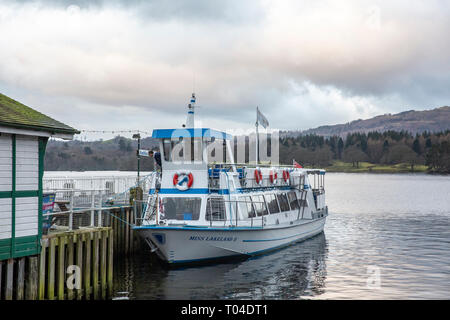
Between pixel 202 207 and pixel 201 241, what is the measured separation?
1686mm

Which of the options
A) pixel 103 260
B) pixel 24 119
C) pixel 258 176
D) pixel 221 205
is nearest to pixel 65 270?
pixel 103 260

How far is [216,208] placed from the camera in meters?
23.2

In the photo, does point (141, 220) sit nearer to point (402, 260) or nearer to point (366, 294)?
point (366, 294)

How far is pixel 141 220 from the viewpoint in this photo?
80.0ft

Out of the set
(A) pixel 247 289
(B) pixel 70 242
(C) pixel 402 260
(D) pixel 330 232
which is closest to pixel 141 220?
(A) pixel 247 289

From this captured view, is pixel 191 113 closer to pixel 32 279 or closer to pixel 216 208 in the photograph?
pixel 216 208

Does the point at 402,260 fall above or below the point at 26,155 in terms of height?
below

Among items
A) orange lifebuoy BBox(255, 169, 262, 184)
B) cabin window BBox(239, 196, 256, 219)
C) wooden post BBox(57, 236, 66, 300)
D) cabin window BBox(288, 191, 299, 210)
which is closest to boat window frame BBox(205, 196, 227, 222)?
cabin window BBox(239, 196, 256, 219)

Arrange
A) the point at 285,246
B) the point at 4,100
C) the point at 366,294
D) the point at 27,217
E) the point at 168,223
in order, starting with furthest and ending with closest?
1. the point at 285,246
2. the point at 168,223
3. the point at 366,294
4. the point at 4,100
5. the point at 27,217

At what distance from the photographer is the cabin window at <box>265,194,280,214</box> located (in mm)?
27016

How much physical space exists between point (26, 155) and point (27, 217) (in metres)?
1.80

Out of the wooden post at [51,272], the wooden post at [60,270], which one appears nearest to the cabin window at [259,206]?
the wooden post at [60,270]

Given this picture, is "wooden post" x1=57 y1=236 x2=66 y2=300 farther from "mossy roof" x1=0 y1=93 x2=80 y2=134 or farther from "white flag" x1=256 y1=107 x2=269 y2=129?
"white flag" x1=256 y1=107 x2=269 y2=129

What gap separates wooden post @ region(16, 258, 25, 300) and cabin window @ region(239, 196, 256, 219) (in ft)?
40.8
